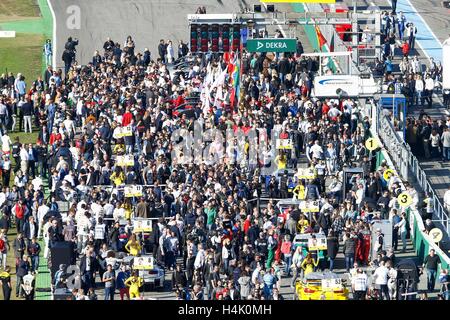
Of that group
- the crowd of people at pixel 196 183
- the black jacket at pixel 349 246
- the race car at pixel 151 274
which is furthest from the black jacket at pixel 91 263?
the black jacket at pixel 349 246

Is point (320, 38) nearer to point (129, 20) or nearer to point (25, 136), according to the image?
point (129, 20)

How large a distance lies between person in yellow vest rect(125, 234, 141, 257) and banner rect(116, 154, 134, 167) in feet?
19.5

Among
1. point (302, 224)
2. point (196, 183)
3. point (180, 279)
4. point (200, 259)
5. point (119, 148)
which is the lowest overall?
point (180, 279)

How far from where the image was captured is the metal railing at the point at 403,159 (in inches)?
1341

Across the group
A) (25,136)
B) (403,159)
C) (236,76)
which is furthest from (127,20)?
(403,159)

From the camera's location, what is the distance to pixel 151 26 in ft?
188

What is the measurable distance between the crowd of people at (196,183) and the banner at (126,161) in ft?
0.42

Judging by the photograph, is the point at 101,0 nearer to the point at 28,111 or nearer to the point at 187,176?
the point at 28,111

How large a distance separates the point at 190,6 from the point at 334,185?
2718 cm

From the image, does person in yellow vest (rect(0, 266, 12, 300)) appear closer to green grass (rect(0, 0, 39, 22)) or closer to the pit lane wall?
the pit lane wall

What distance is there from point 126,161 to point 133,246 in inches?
254

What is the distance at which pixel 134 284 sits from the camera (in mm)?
26938

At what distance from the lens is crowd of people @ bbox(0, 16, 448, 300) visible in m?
28.6

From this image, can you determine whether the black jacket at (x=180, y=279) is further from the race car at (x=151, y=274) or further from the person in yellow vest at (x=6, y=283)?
the person in yellow vest at (x=6, y=283)
